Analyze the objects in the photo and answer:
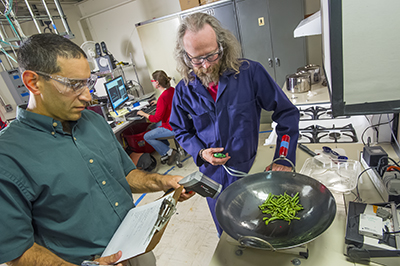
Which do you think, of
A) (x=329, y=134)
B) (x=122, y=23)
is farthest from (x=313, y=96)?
(x=122, y=23)

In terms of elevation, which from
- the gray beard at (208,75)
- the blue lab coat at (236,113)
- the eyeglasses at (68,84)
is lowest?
the blue lab coat at (236,113)

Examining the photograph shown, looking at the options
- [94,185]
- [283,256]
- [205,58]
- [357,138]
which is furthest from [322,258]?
[357,138]

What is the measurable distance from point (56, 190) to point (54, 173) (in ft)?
0.21

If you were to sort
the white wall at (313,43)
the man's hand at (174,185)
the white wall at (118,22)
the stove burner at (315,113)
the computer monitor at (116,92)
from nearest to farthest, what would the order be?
1. the man's hand at (174,185)
2. the stove burner at (315,113)
3. the computer monitor at (116,92)
4. the white wall at (313,43)
5. the white wall at (118,22)

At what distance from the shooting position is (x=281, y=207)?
0.93 metres

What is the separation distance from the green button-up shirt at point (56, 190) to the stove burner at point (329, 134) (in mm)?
1611

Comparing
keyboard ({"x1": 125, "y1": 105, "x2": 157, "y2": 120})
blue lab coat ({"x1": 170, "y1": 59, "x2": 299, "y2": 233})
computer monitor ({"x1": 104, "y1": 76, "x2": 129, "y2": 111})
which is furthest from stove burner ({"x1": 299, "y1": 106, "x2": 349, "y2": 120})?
computer monitor ({"x1": 104, "y1": 76, "x2": 129, "y2": 111})

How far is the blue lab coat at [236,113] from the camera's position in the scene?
1.37 metres

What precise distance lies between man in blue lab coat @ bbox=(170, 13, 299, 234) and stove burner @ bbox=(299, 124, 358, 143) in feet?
2.39

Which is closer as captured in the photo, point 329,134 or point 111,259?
point 111,259

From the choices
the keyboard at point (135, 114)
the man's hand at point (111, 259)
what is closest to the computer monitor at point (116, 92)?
the keyboard at point (135, 114)

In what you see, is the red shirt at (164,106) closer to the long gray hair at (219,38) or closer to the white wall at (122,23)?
the long gray hair at (219,38)

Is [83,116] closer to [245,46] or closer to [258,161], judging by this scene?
[258,161]

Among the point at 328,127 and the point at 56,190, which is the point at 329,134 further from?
the point at 56,190
